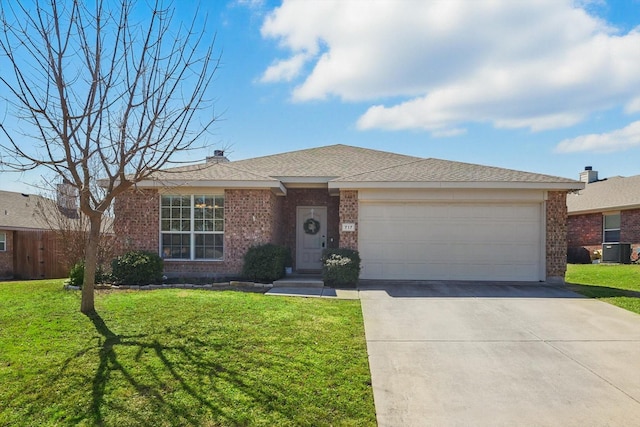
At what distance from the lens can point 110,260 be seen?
40.2ft

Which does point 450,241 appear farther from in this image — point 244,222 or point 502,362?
point 502,362

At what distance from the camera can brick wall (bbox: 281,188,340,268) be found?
46.7 ft

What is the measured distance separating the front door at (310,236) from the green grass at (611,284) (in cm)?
712

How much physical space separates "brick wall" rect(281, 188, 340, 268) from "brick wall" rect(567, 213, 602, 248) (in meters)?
14.1

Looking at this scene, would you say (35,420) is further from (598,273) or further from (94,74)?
(598,273)

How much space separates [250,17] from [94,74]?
3.22 meters

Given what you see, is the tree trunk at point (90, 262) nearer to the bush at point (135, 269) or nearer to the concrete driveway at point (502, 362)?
the bush at point (135, 269)

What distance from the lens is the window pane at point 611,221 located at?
20.0 meters

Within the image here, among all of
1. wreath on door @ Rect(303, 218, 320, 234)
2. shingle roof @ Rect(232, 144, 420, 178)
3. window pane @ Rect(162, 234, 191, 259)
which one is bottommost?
window pane @ Rect(162, 234, 191, 259)

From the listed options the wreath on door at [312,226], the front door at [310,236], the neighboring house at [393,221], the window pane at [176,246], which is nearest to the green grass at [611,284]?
the neighboring house at [393,221]

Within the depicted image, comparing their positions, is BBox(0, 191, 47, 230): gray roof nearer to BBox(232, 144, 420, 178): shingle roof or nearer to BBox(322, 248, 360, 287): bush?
BBox(232, 144, 420, 178): shingle roof

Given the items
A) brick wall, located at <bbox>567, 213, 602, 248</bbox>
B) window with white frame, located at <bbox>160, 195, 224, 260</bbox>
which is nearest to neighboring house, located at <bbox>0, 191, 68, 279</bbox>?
window with white frame, located at <bbox>160, 195, 224, 260</bbox>

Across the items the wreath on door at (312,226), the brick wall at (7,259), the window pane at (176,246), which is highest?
the wreath on door at (312,226)

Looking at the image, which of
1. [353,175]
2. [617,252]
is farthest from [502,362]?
[617,252]
